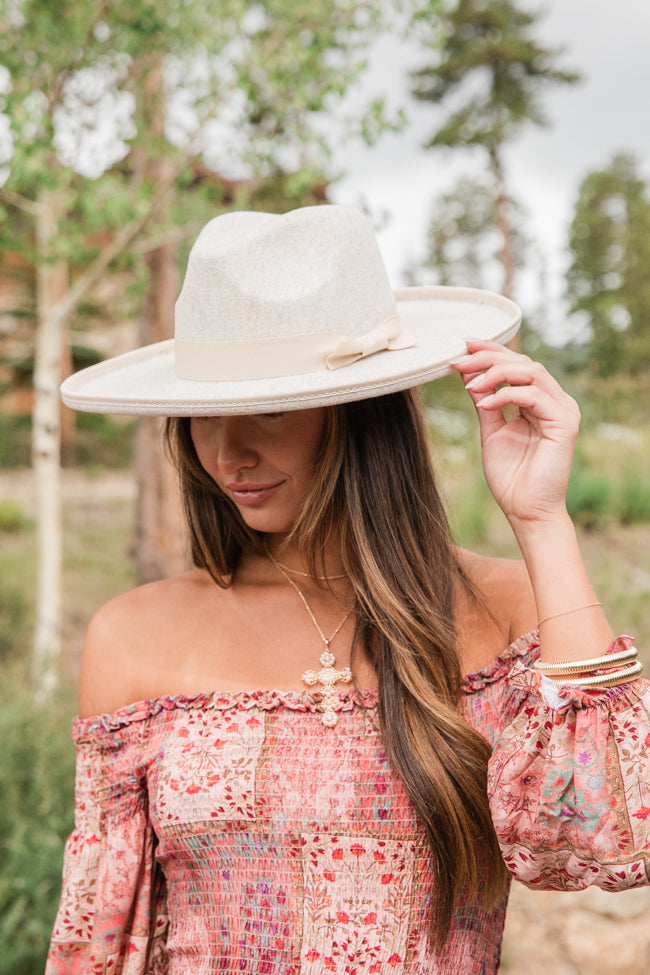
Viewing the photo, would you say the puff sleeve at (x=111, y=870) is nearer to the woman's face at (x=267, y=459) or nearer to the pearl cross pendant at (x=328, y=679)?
the pearl cross pendant at (x=328, y=679)

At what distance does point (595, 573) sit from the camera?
7.19m

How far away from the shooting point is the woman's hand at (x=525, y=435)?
130 centimetres

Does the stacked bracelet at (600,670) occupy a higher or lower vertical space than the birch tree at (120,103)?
lower

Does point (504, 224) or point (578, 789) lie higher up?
point (504, 224)

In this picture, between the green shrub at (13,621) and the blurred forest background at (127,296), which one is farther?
the green shrub at (13,621)

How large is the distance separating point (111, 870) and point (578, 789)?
79 cm

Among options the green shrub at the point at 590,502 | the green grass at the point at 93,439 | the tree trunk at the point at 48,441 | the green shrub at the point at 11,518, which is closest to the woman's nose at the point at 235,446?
the tree trunk at the point at 48,441

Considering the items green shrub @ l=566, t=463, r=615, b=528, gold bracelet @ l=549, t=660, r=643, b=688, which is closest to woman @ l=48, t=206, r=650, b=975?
gold bracelet @ l=549, t=660, r=643, b=688

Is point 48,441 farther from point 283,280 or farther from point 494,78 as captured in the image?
point 494,78

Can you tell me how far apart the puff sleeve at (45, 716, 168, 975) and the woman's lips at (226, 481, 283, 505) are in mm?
421

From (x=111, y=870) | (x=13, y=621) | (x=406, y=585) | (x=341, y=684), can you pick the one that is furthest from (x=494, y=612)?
(x=13, y=621)

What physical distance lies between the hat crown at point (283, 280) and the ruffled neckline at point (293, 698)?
1.88ft

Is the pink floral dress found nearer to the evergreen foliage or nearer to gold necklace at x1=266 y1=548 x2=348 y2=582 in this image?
gold necklace at x1=266 y1=548 x2=348 y2=582

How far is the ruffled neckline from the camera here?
4.70 feet
